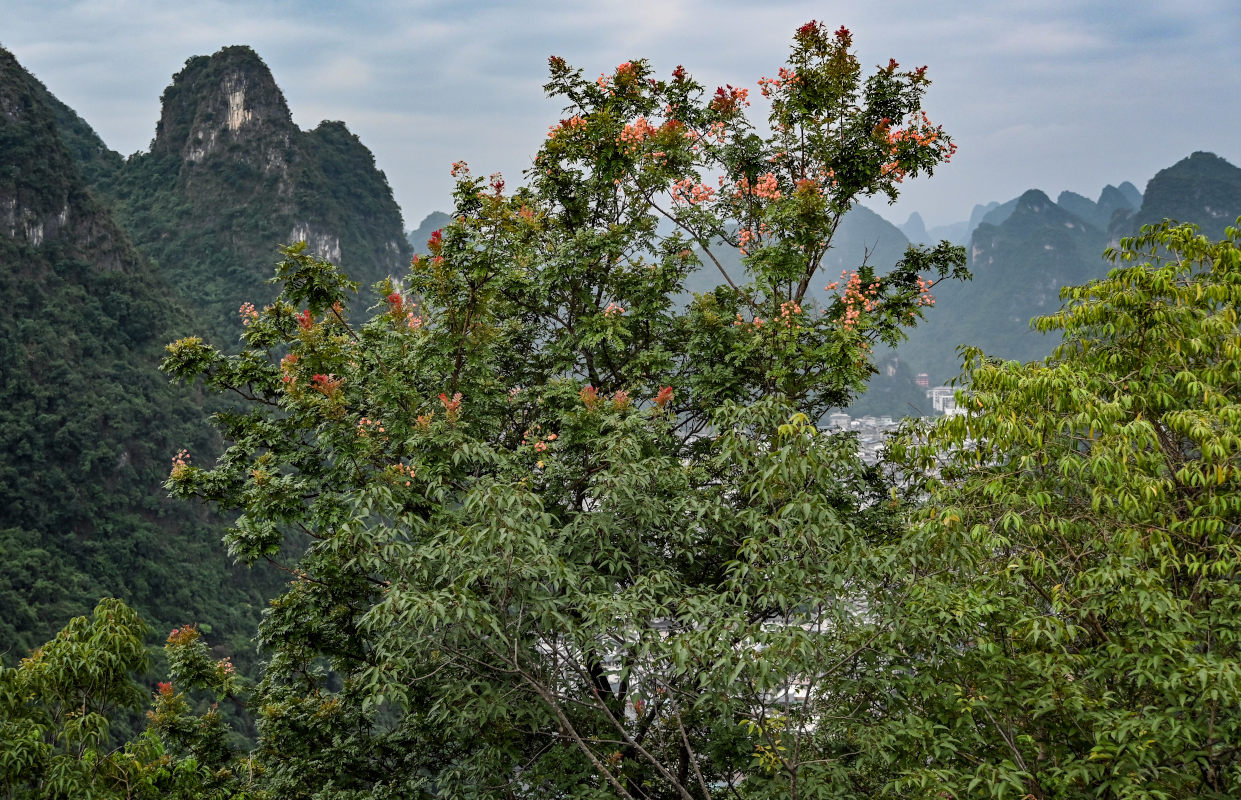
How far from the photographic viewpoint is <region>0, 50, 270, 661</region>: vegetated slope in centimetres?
2981

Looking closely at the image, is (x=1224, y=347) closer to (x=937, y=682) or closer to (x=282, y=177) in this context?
(x=937, y=682)

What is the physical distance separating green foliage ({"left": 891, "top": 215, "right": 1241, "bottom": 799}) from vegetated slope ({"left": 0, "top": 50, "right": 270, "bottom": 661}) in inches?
1089

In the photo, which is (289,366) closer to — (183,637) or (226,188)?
(183,637)

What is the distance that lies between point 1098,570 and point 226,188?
69183 millimetres

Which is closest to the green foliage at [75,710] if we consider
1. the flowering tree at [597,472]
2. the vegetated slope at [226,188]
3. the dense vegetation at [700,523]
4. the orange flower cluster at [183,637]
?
the dense vegetation at [700,523]

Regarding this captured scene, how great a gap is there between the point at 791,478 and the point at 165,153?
75.3 metres

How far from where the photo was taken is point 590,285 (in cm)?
695

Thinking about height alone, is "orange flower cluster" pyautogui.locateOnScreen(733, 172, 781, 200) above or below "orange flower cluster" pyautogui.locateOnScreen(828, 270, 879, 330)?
above

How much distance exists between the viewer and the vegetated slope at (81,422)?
97.8ft

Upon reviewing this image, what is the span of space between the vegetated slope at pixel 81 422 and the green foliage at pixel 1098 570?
90.8 ft

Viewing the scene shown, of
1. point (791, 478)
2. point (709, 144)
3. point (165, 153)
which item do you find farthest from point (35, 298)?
point (791, 478)

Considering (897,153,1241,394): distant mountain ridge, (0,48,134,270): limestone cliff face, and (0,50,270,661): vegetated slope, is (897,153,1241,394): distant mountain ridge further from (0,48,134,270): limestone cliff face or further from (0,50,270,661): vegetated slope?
(0,48,134,270): limestone cliff face

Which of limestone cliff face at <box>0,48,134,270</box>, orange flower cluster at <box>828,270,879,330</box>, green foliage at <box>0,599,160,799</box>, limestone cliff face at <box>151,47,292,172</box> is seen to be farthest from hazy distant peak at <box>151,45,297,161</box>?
green foliage at <box>0,599,160,799</box>

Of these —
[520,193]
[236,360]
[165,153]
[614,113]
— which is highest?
[165,153]
